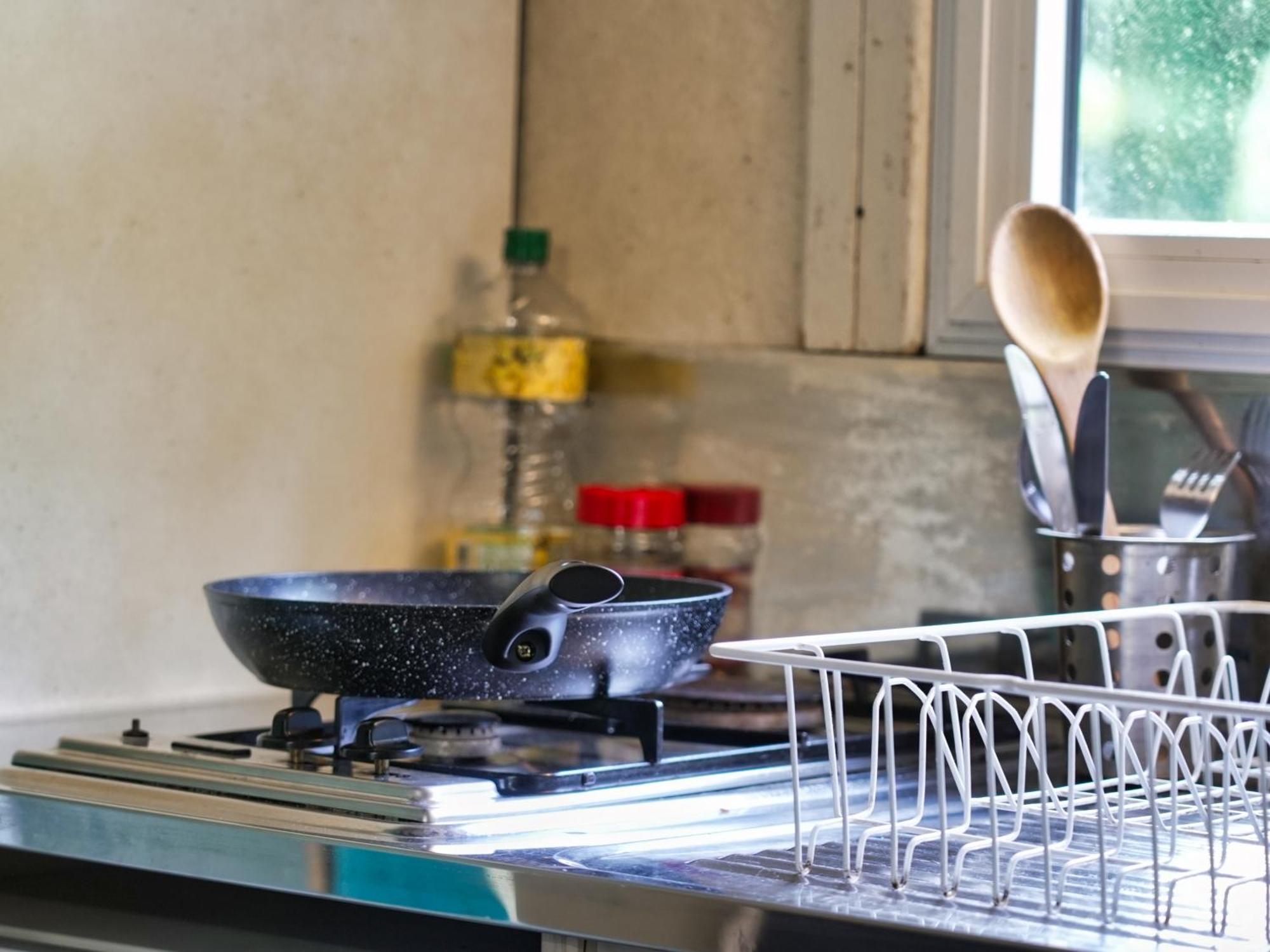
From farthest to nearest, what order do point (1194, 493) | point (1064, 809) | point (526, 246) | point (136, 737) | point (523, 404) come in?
point (523, 404) < point (526, 246) < point (1194, 493) < point (136, 737) < point (1064, 809)

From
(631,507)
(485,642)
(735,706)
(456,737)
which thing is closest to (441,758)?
(456,737)

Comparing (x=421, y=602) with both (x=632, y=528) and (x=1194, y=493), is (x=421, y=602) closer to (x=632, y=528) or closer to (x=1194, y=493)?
(x=632, y=528)

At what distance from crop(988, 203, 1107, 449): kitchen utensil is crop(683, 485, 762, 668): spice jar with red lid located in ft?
1.09

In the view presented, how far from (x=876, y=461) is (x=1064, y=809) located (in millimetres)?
506

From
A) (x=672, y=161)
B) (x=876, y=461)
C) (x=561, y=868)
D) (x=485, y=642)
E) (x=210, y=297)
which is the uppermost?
(x=672, y=161)

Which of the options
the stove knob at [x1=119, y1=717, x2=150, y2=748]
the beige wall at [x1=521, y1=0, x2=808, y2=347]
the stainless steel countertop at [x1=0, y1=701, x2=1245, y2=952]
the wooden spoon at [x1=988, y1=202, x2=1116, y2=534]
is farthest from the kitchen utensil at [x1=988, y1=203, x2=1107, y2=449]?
the stove knob at [x1=119, y1=717, x2=150, y2=748]

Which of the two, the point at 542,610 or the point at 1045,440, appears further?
the point at 1045,440

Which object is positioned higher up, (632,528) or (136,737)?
(632,528)

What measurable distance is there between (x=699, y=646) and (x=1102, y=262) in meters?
0.48

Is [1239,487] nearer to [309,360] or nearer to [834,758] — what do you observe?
[834,758]

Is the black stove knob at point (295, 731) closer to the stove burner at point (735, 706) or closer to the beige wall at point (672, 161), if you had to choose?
the stove burner at point (735, 706)

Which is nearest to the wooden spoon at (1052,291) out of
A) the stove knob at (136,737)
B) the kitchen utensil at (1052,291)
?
the kitchen utensil at (1052,291)

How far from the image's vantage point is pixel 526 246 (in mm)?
1604

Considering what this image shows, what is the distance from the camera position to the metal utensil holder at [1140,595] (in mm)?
1160
